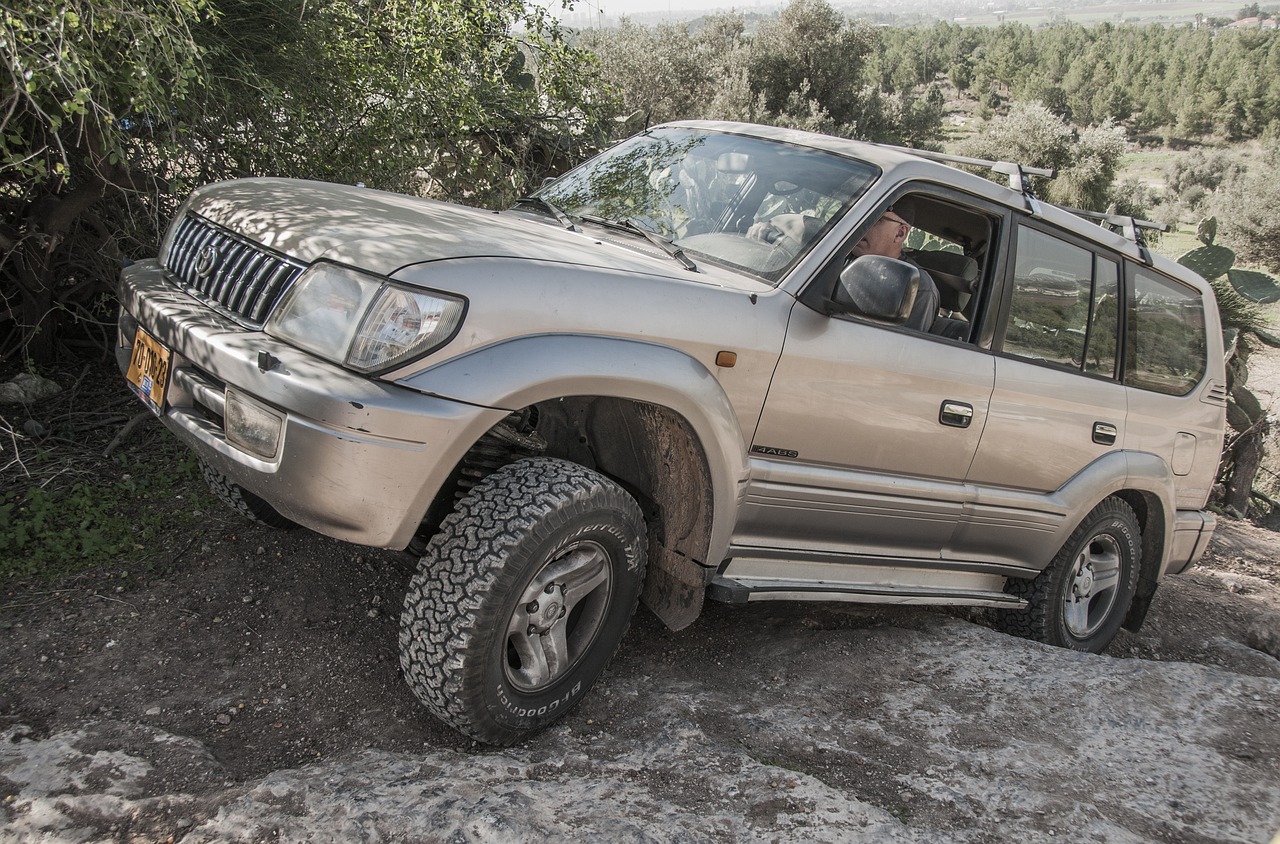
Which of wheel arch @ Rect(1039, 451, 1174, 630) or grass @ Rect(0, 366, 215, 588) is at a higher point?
wheel arch @ Rect(1039, 451, 1174, 630)

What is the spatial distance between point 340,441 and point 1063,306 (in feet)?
10.3

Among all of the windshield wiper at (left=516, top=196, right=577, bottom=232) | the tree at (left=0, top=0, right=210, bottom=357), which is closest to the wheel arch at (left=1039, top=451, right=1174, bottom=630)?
the windshield wiper at (left=516, top=196, right=577, bottom=232)

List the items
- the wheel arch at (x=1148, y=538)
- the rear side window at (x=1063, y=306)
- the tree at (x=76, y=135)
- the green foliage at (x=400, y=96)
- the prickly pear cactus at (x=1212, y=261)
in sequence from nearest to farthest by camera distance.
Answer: the tree at (x=76, y=135), the rear side window at (x=1063, y=306), the wheel arch at (x=1148, y=538), the green foliage at (x=400, y=96), the prickly pear cactus at (x=1212, y=261)

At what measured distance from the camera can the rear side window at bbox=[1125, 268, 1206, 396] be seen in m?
4.53

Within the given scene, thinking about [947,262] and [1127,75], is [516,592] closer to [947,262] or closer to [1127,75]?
[947,262]

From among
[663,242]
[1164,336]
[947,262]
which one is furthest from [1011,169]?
[663,242]

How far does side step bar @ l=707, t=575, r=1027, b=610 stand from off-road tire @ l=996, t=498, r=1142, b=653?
17 cm

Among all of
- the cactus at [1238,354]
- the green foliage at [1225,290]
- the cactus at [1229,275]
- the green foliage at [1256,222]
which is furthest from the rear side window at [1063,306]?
the green foliage at [1256,222]

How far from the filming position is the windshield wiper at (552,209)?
3618mm

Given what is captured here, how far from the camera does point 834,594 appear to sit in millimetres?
3578

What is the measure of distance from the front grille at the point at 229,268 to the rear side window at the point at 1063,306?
2.75m

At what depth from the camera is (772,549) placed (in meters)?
3.43

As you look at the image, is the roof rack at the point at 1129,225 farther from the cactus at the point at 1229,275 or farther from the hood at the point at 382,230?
the cactus at the point at 1229,275

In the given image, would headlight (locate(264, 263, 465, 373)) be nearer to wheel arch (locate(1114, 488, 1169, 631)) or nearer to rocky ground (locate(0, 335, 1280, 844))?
rocky ground (locate(0, 335, 1280, 844))
